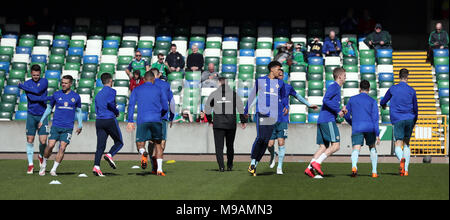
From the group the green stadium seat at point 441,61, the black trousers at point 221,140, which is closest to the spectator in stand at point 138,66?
the black trousers at point 221,140

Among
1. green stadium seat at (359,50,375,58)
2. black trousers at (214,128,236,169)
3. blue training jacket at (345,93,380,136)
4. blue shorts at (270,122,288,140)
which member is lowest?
black trousers at (214,128,236,169)

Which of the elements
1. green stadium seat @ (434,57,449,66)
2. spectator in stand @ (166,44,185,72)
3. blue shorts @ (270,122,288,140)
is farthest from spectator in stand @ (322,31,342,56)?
blue shorts @ (270,122,288,140)

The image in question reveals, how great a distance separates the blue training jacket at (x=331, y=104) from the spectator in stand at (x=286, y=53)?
13.0 metres

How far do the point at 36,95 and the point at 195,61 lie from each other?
11.8m

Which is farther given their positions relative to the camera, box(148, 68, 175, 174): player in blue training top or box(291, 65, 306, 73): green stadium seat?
box(291, 65, 306, 73): green stadium seat

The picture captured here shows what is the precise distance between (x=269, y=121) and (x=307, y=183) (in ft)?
7.26

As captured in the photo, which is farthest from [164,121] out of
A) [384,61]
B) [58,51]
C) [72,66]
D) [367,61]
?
[58,51]

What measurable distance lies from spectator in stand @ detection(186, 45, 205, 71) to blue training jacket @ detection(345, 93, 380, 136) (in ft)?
42.2

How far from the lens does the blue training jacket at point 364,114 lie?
608 inches

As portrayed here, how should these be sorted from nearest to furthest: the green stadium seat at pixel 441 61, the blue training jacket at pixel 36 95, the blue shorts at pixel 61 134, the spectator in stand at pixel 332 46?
1. the blue shorts at pixel 61 134
2. the blue training jacket at pixel 36 95
3. the spectator in stand at pixel 332 46
4. the green stadium seat at pixel 441 61

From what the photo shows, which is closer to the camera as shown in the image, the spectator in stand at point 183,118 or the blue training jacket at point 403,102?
the blue training jacket at point 403,102

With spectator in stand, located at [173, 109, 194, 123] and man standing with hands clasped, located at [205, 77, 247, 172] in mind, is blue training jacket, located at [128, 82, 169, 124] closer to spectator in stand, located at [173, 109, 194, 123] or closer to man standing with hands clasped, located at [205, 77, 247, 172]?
man standing with hands clasped, located at [205, 77, 247, 172]

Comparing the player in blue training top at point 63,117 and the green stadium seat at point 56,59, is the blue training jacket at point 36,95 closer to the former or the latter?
the player in blue training top at point 63,117

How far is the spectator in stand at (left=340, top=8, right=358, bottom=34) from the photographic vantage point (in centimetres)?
3141
